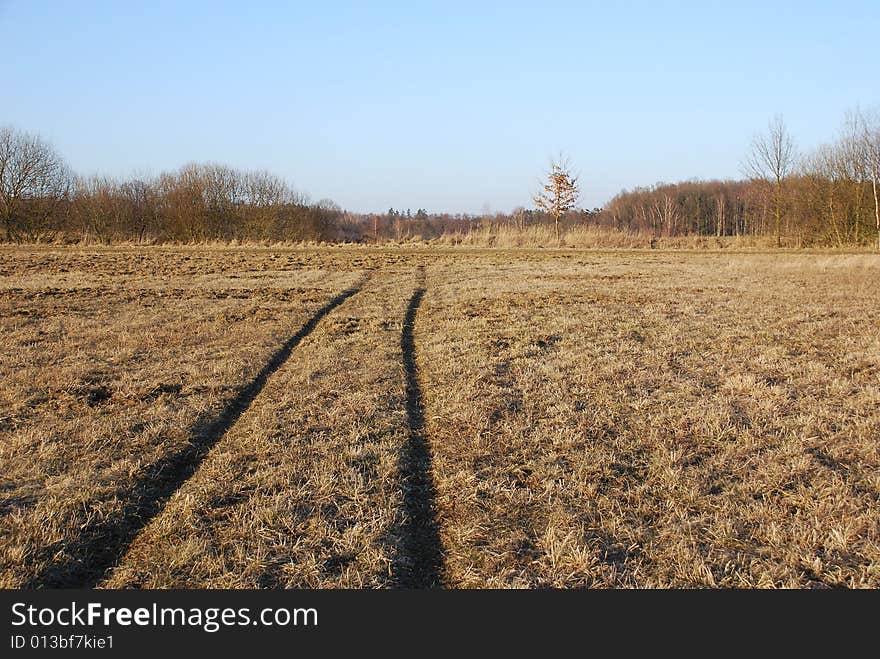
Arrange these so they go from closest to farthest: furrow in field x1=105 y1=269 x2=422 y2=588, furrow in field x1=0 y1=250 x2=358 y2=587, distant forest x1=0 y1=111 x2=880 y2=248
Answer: furrow in field x1=105 y1=269 x2=422 y2=588 < furrow in field x1=0 y1=250 x2=358 y2=587 < distant forest x1=0 y1=111 x2=880 y2=248

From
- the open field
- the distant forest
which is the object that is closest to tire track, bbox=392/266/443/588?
the open field

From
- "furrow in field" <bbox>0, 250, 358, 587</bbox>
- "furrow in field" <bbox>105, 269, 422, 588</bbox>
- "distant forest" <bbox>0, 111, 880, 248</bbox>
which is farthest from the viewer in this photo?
"distant forest" <bbox>0, 111, 880, 248</bbox>

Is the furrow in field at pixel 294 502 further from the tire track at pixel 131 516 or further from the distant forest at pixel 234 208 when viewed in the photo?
the distant forest at pixel 234 208

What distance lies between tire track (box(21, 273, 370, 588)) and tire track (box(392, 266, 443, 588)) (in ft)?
5.23

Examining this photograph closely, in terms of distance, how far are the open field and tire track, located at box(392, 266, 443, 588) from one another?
0.02 meters

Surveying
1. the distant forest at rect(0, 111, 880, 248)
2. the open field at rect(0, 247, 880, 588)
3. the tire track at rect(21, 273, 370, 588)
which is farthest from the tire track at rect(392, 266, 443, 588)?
the distant forest at rect(0, 111, 880, 248)

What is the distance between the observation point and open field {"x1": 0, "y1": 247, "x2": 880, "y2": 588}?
10.7 ft

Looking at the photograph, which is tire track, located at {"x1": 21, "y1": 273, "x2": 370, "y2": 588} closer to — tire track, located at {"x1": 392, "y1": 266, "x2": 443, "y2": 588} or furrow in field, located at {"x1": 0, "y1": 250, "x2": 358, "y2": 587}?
furrow in field, located at {"x1": 0, "y1": 250, "x2": 358, "y2": 587}

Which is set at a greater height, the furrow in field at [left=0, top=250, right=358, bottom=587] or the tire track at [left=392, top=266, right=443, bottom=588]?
the furrow in field at [left=0, top=250, right=358, bottom=587]

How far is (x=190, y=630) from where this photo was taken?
2707 mm

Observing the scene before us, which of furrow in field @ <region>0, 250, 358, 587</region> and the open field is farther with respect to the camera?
furrow in field @ <region>0, 250, 358, 587</region>

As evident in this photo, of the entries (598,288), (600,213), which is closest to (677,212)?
(600,213)

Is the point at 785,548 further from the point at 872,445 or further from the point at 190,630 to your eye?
the point at 190,630

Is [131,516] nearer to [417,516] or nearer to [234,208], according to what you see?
[417,516]
